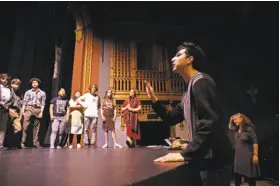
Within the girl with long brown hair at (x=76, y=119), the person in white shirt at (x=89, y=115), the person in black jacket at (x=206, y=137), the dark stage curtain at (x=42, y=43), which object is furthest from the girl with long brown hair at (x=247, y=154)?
the dark stage curtain at (x=42, y=43)

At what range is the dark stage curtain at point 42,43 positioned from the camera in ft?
17.2

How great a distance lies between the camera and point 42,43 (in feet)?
18.9

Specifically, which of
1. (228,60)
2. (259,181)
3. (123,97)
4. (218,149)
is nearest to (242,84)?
(228,60)

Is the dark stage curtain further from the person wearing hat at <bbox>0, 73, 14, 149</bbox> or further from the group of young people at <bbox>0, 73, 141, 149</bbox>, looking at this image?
the person wearing hat at <bbox>0, 73, 14, 149</bbox>

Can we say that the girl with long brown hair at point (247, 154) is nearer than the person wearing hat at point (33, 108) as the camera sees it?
Yes

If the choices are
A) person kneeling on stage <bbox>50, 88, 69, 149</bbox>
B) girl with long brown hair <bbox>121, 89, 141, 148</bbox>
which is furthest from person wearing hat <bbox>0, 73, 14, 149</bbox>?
girl with long brown hair <bbox>121, 89, 141, 148</bbox>

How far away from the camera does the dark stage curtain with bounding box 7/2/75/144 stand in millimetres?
5230

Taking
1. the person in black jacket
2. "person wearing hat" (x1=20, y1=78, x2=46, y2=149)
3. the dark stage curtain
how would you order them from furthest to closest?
the dark stage curtain → "person wearing hat" (x1=20, y1=78, x2=46, y2=149) → the person in black jacket

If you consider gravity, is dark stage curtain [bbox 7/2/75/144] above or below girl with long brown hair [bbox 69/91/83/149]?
above

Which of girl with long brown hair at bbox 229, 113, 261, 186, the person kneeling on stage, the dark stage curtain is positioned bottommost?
girl with long brown hair at bbox 229, 113, 261, 186

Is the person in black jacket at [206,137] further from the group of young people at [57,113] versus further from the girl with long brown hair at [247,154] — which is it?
the group of young people at [57,113]

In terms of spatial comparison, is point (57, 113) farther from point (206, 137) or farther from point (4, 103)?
point (206, 137)

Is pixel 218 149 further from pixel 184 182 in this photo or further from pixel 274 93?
pixel 274 93

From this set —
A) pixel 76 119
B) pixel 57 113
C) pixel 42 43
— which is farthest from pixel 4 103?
pixel 42 43
